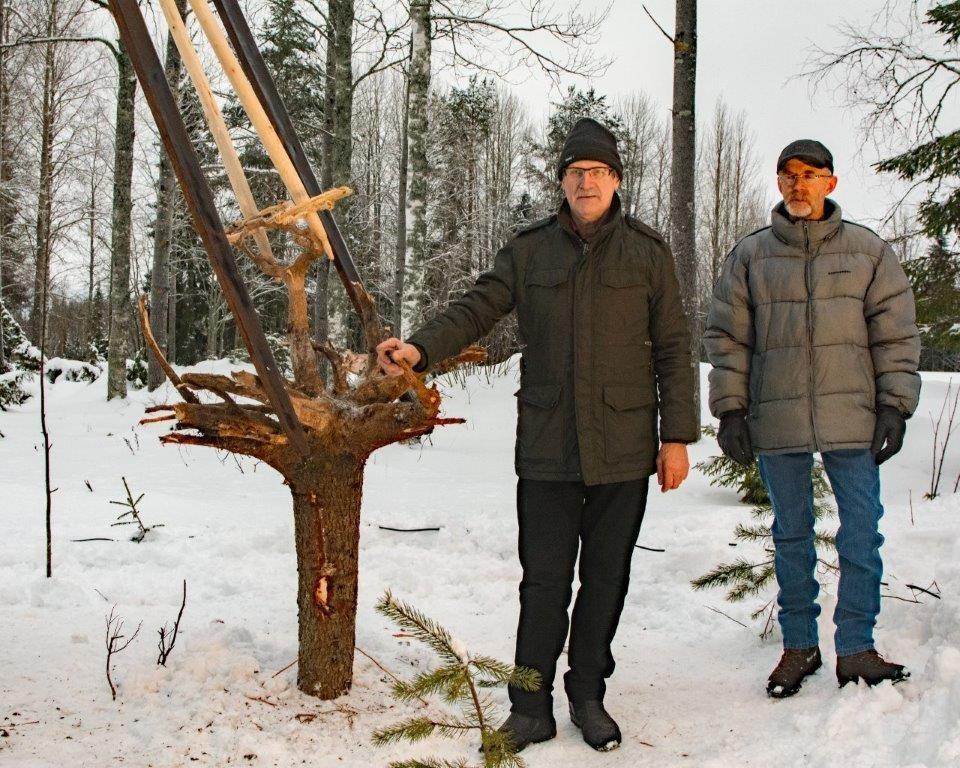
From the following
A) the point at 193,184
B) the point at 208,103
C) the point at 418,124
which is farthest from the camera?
the point at 418,124

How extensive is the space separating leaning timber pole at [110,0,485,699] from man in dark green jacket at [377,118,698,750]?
28 centimetres

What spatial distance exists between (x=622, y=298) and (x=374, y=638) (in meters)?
1.85

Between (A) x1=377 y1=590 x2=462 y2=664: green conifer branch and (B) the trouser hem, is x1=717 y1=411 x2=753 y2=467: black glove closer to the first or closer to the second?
(B) the trouser hem

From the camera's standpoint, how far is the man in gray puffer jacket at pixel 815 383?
108 inches

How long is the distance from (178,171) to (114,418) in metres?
11.0

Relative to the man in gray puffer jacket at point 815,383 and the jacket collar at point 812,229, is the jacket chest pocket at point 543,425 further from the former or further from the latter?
the jacket collar at point 812,229

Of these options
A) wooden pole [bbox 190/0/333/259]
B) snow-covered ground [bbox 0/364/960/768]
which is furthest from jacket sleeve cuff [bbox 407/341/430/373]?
snow-covered ground [bbox 0/364/960/768]

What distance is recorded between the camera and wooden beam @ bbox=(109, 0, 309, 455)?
201 cm

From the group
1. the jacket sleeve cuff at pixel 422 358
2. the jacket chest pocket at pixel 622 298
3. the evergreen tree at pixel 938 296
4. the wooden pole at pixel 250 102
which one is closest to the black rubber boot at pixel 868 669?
the jacket chest pocket at pixel 622 298

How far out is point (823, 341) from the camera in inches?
110

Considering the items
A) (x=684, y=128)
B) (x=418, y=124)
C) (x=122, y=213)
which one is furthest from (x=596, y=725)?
(x=122, y=213)

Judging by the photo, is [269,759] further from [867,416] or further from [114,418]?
[114,418]

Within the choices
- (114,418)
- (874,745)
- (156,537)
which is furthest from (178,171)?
(114,418)

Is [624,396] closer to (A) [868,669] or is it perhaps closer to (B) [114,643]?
(A) [868,669]
